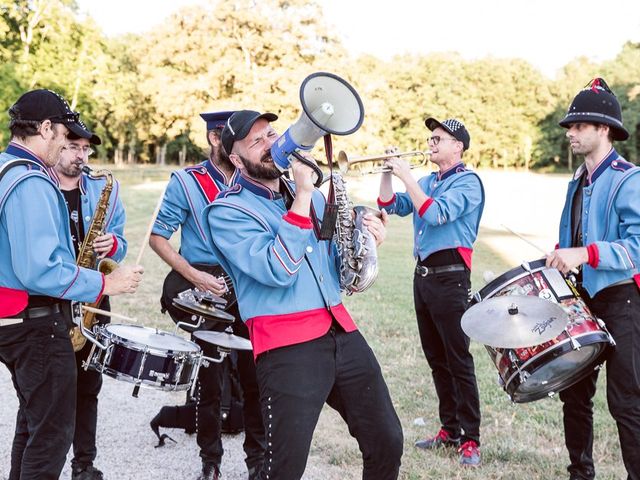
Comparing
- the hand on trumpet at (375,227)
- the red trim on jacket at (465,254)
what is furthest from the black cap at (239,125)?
the red trim on jacket at (465,254)

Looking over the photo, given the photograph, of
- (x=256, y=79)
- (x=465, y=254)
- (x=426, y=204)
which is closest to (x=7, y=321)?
(x=426, y=204)

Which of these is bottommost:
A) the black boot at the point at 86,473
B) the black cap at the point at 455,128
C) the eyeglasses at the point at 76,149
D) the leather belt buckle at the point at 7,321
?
the black boot at the point at 86,473

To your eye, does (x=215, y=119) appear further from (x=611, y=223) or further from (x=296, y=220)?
(x=611, y=223)

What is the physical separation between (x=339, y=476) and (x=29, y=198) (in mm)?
2834

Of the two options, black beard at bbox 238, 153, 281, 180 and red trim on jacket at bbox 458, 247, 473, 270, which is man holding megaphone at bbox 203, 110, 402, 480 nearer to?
black beard at bbox 238, 153, 281, 180

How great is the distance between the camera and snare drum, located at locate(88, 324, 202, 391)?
4.02 m

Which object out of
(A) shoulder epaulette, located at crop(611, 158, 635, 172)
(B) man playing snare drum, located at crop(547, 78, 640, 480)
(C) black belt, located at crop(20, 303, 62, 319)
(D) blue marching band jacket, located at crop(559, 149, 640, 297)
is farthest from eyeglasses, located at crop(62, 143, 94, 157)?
(A) shoulder epaulette, located at crop(611, 158, 635, 172)

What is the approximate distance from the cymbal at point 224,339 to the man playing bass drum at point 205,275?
216 mm

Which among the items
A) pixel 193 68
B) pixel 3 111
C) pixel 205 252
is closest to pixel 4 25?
pixel 3 111

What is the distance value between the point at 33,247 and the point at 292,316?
1.30 meters

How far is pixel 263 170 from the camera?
3295mm

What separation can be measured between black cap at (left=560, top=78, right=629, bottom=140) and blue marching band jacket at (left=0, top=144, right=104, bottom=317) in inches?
115

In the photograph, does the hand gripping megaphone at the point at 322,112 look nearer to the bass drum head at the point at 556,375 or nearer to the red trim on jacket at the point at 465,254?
the bass drum head at the point at 556,375

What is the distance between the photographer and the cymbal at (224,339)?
14.1 ft
